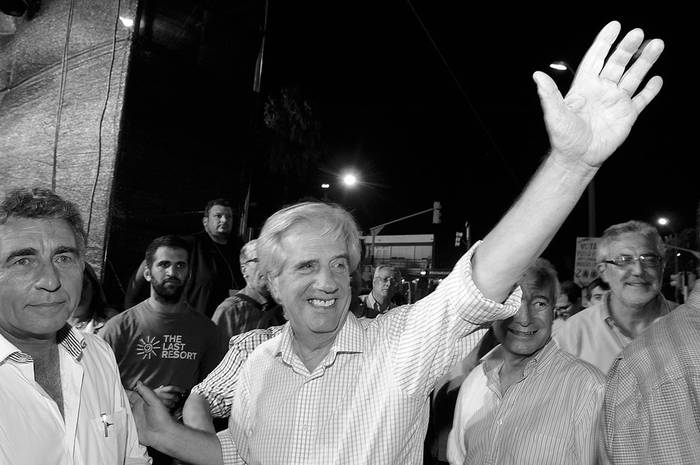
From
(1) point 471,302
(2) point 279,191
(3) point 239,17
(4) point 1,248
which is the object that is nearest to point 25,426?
(4) point 1,248

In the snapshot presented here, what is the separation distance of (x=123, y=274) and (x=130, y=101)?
A: 1.73m

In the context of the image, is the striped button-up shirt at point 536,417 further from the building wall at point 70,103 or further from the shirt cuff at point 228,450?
the building wall at point 70,103

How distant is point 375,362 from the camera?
186 cm

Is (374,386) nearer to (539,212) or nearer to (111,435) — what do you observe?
(539,212)

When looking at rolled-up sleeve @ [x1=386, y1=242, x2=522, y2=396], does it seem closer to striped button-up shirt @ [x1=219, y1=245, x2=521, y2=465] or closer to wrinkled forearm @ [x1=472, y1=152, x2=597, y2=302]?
striped button-up shirt @ [x1=219, y1=245, x2=521, y2=465]

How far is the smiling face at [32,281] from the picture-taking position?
2.03 meters

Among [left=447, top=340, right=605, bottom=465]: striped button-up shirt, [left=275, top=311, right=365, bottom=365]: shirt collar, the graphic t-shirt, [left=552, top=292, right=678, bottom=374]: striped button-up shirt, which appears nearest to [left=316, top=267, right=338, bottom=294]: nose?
[left=275, top=311, right=365, bottom=365]: shirt collar

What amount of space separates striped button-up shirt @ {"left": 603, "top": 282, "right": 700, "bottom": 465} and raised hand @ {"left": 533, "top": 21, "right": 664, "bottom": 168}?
48 centimetres

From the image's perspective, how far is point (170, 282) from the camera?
4.54 m

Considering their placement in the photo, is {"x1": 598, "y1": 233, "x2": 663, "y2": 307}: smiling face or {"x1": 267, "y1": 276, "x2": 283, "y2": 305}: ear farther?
{"x1": 598, "y1": 233, "x2": 663, "y2": 307}: smiling face

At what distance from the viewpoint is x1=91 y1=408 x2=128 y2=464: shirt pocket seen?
2.16 m

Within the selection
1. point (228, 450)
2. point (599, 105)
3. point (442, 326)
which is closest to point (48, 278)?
point (228, 450)

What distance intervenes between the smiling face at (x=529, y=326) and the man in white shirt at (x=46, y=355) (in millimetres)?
1876

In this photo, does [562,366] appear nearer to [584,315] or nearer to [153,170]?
[584,315]
